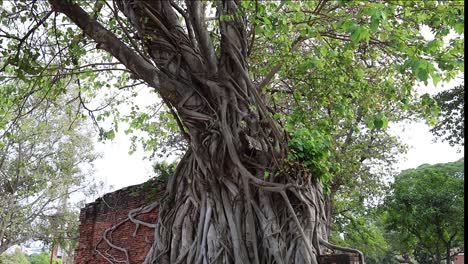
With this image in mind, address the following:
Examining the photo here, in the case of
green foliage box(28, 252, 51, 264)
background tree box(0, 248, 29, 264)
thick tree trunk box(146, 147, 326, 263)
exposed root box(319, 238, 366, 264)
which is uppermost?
green foliage box(28, 252, 51, 264)

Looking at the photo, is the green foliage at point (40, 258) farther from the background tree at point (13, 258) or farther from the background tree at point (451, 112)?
the background tree at point (451, 112)

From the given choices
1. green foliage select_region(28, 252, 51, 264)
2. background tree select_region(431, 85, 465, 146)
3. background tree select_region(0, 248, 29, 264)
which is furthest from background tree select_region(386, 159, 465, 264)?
green foliage select_region(28, 252, 51, 264)

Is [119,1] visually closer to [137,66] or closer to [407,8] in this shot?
[137,66]

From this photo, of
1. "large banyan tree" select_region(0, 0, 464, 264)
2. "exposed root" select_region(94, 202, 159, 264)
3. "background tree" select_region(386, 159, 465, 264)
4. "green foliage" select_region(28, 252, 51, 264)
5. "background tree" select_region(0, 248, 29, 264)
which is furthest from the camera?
"green foliage" select_region(28, 252, 51, 264)

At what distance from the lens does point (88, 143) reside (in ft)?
47.4

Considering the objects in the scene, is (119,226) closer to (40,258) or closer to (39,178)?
(39,178)

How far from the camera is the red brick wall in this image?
631cm

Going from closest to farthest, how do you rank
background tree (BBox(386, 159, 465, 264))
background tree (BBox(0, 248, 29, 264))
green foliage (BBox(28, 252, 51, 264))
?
background tree (BBox(386, 159, 465, 264)) → background tree (BBox(0, 248, 29, 264)) → green foliage (BBox(28, 252, 51, 264))

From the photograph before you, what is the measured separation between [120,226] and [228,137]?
120 inches

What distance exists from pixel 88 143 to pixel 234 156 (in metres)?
10.9

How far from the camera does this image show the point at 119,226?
→ 6.74 metres

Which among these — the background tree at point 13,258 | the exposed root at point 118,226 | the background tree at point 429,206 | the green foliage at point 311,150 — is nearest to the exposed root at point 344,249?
the green foliage at point 311,150

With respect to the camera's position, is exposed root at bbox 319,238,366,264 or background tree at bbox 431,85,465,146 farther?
background tree at bbox 431,85,465,146

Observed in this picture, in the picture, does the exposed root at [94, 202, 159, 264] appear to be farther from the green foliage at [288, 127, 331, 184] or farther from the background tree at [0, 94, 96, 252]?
the background tree at [0, 94, 96, 252]
